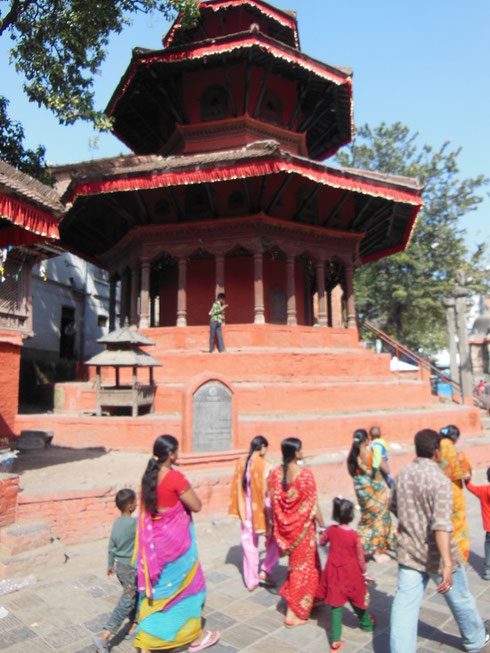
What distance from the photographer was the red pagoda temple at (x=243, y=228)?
31.1 feet

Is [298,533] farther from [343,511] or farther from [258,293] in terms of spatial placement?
[258,293]

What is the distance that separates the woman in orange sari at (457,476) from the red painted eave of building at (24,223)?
17.6ft

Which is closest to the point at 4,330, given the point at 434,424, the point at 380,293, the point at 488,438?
the point at 434,424

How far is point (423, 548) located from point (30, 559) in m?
3.85

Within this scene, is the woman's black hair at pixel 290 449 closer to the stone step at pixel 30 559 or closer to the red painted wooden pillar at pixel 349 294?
the stone step at pixel 30 559

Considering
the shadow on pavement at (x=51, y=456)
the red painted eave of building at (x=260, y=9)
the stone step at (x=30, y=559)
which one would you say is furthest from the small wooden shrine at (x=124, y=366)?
the red painted eave of building at (x=260, y=9)

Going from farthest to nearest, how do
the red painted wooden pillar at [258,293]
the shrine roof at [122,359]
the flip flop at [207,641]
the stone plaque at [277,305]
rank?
the stone plaque at [277,305] < the red painted wooden pillar at [258,293] < the shrine roof at [122,359] < the flip flop at [207,641]

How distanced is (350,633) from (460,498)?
70.8 inches

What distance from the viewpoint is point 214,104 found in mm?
13406

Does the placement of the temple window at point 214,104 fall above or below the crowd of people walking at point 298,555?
above

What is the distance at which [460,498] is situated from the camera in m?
4.52

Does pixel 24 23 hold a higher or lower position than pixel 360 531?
higher

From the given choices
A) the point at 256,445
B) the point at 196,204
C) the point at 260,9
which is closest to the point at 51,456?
the point at 256,445

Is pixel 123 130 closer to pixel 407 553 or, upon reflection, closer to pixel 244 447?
pixel 244 447
